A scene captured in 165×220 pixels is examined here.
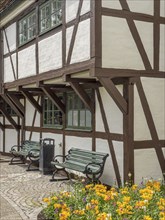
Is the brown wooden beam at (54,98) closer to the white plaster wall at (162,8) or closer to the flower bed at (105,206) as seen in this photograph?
the white plaster wall at (162,8)

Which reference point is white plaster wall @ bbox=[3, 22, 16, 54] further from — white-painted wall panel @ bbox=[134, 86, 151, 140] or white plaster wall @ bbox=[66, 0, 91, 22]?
white-painted wall panel @ bbox=[134, 86, 151, 140]

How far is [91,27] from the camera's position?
7.44 metres

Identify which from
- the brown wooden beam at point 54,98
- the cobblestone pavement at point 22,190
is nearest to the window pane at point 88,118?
the brown wooden beam at point 54,98

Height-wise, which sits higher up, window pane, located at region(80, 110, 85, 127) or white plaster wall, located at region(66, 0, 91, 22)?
white plaster wall, located at region(66, 0, 91, 22)

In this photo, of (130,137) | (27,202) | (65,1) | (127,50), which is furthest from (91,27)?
(27,202)

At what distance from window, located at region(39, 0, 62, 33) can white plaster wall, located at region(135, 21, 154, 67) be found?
Result: 2283mm

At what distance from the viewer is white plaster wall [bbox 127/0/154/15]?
7.81m

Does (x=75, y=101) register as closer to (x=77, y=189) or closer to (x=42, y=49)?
(x=42, y=49)

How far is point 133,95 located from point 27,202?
3.26 meters

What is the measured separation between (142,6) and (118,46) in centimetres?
121

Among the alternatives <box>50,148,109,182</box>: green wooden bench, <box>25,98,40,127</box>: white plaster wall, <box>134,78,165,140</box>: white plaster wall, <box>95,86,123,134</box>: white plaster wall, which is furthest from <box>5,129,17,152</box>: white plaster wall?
<box>134,78,165,140</box>: white plaster wall

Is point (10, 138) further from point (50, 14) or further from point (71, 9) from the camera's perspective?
point (71, 9)

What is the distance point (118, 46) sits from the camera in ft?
24.9

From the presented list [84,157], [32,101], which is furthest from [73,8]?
[32,101]
